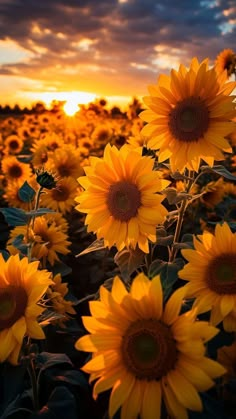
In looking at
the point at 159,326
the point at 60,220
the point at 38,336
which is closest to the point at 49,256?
the point at 60,220

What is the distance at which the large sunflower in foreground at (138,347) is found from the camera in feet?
4.89

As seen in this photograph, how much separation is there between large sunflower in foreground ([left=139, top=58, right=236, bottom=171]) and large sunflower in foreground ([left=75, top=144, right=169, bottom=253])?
0.18 metres

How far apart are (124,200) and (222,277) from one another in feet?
1.89

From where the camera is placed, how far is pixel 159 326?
1.54 meters

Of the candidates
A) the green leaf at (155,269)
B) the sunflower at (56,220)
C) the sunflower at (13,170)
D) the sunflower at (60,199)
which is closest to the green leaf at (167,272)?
the green leaf at (155,269)

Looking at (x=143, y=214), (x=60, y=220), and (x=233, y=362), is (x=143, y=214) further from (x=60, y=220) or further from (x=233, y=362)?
(x=60, y=220)

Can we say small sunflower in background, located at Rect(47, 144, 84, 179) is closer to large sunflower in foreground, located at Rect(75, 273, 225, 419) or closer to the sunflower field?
the sunflower field

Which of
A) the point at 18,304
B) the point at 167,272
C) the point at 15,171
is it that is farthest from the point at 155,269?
the point at 15,171

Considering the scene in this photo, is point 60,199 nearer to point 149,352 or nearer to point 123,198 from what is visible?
point 123,198

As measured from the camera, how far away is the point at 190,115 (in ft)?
7.42

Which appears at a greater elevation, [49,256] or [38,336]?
[38,336]

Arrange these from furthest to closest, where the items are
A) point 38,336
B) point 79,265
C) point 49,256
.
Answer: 1. point 79,265
2. point 49,256
3. point 38,336

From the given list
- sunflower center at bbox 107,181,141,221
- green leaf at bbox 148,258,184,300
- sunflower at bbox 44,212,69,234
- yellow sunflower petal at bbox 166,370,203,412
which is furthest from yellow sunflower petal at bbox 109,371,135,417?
sunflower at bbox 44,212,69,234

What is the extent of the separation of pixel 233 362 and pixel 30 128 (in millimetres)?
11168
